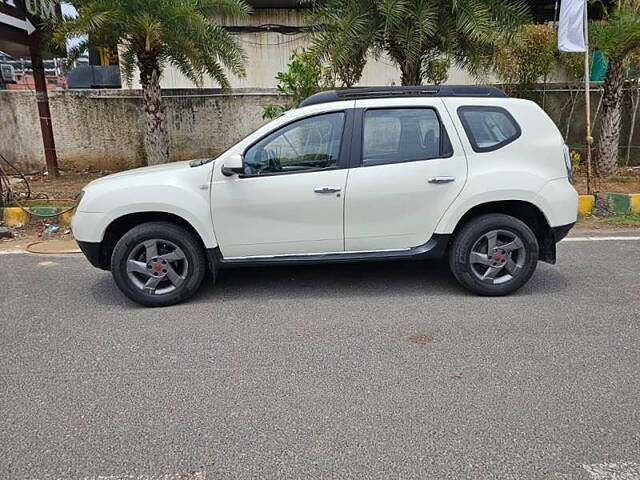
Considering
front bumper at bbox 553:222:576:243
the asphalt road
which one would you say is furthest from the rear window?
the asphalt road

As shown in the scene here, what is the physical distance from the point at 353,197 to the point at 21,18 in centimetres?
967

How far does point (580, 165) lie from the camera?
11.5 m

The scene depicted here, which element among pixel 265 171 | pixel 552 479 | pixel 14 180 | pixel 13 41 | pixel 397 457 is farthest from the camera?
pixel 14 180

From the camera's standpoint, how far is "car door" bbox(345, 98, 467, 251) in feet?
14.0

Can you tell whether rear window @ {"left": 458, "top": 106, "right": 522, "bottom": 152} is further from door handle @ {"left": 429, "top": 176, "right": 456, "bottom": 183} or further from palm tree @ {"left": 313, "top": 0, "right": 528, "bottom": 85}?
palm tree @ {"left": 313, "top": 0, "right": 528, "bottom": 85}

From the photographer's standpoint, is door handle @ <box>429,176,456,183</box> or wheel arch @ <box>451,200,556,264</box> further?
wheel arch @ <box>451,200,556,264</box>

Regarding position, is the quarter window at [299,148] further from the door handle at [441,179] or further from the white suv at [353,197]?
the door handle at [441,179]

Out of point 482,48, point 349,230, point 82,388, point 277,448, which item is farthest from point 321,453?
point 482,48

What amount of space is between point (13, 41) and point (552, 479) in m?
12.0

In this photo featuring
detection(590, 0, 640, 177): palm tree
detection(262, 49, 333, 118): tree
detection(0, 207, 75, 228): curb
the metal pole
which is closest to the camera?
detection(0, 207, 75, 228): curb

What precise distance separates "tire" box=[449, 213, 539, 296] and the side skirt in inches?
7.1

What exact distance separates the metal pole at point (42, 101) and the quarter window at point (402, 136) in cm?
920

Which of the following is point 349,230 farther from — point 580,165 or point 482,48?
point 580,165

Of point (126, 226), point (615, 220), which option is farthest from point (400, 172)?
point (615, 220)
